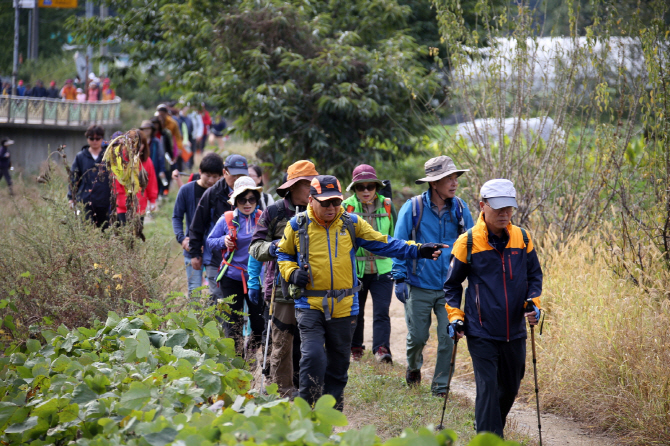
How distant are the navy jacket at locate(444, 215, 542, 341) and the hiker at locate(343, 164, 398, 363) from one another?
2.12 m

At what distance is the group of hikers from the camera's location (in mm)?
4477

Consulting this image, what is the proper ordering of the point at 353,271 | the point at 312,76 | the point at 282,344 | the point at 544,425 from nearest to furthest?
the point at 353,271, the point at 282,344, the point at 544,425, the point at 312,76

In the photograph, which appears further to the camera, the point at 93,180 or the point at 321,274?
the point at 93,180

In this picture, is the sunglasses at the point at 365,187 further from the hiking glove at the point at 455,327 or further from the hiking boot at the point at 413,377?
the hiking glove at the point at 455,327

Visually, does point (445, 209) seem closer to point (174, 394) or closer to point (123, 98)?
point (174, 394)

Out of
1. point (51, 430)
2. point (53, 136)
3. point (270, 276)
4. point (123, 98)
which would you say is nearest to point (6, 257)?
point (270, 276)

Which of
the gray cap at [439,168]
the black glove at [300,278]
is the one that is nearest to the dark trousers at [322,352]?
the black glove at [300,278]

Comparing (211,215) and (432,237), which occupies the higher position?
(432,237)

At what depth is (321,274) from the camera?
4844 mm

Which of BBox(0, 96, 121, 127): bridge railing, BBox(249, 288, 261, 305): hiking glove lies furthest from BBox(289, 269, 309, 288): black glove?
BBox(0, 96, 121, 127): bridge railing

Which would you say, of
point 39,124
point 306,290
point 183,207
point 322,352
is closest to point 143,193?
point 183,207

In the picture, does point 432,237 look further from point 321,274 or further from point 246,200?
point 246,200

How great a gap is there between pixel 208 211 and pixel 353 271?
8.04 feet

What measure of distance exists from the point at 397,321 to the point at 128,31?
1062cm
